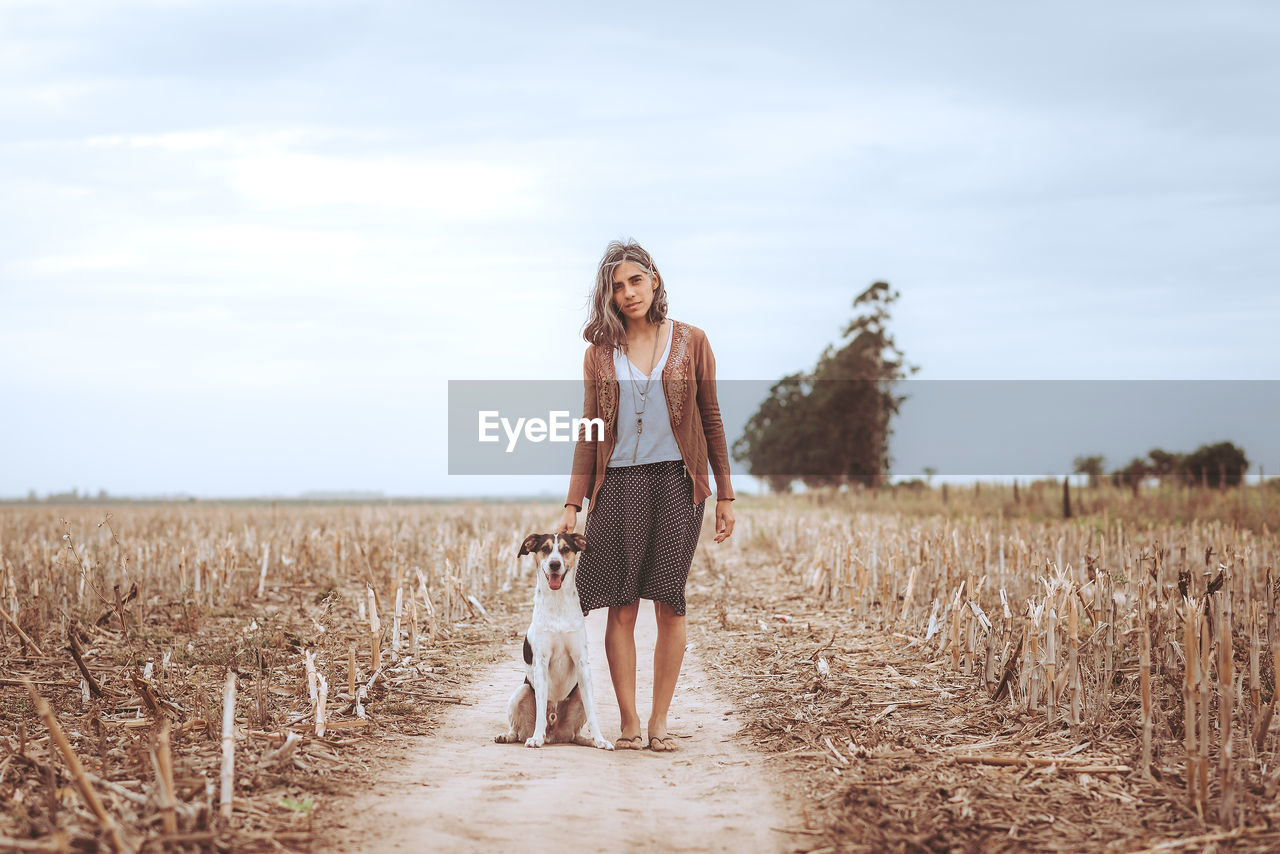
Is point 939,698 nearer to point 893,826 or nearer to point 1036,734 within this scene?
point 1036,734

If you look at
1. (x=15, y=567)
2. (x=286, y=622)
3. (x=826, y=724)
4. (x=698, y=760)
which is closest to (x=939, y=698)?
(x=826, y=724)

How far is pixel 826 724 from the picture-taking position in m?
6.38

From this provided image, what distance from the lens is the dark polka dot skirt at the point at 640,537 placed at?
5992mm

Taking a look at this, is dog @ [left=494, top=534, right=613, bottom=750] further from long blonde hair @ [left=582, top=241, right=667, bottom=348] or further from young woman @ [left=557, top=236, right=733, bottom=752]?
long blonde hair @ [left=582, top=241, right=667, bottom=348]

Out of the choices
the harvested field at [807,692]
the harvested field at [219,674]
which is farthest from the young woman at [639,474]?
the harvested field at [219,674]

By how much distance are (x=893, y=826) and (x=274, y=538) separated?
14676 mm

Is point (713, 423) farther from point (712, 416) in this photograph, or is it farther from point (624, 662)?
point (624, 662)

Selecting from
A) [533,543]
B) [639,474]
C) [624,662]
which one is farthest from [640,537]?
[624,662]

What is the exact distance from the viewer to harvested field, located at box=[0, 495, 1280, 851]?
14.6 feet

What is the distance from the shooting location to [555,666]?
19.8 ft

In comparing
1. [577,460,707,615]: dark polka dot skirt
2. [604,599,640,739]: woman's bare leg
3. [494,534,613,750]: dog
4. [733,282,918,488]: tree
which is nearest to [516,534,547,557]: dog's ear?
[494,534,613,750]: dog

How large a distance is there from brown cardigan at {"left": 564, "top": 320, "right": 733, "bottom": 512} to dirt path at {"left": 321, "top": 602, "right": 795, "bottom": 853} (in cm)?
148

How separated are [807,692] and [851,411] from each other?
49606 millimetres

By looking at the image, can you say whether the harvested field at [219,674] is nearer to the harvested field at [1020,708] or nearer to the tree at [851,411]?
the harvested field at [1020,708]
